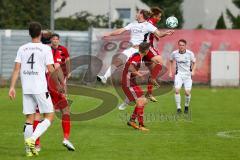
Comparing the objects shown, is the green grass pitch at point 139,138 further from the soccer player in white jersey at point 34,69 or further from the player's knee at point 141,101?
the soccer player in white jersey at point 34,69

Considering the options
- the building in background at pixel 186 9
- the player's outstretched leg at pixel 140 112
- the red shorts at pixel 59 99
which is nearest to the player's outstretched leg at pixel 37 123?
the red shorts at pixel 59 99

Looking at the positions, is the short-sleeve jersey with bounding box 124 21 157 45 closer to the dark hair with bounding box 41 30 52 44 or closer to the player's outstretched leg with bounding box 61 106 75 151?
the dark hair with bounding box 41 30 52 44

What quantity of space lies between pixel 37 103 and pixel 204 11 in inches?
1938

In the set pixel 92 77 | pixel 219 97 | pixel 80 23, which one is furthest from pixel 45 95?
pixel 80 23

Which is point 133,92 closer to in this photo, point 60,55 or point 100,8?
point 60,55

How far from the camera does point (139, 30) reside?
19109mm

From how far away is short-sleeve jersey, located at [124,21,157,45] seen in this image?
737 inches

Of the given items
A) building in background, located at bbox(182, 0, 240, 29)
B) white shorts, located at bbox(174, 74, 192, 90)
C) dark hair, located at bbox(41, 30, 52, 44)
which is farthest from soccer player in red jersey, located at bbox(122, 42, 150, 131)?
building in background, located at bbox(182, 0, 240, 29)

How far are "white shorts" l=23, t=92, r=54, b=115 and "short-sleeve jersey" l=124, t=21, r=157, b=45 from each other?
5.84 meters

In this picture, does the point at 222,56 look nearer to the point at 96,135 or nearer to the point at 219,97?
the point at 219,97

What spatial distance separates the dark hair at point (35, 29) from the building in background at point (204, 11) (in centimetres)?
4869

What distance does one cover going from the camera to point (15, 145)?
49.0 ft

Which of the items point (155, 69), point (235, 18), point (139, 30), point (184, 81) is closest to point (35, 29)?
point (139, 30)

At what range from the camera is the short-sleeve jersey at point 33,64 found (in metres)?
13.1
